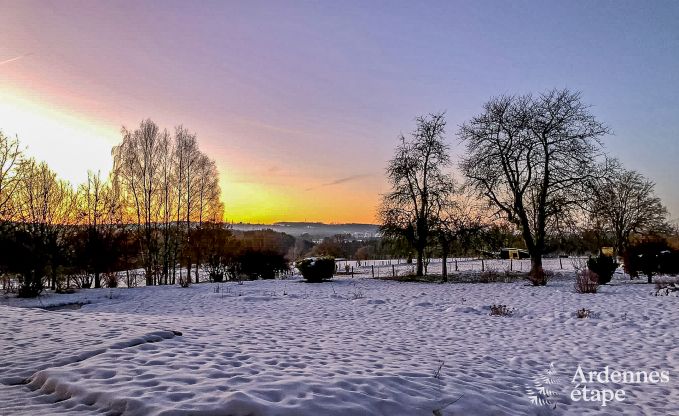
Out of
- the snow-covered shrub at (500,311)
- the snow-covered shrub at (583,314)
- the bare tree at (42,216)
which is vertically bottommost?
the snow-covered shrub at (500,311)

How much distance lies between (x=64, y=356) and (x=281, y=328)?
16.2ft

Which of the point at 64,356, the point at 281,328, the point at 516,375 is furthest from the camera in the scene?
the point at 281,328

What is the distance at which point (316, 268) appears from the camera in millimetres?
27109

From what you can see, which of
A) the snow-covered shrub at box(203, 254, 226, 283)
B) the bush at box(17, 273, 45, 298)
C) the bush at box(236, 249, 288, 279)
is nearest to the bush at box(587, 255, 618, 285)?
the bush at box(236, 249, 288, 279)

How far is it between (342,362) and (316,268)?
68.6ft

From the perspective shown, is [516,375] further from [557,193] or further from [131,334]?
[557,193]

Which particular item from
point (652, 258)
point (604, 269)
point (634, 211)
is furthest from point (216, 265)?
point (634, 211)

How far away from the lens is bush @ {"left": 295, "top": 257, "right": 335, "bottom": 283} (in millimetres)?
27078

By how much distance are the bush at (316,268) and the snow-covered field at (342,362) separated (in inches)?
541

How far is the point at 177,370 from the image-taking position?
5234 millimetres

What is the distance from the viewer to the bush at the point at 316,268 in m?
27.1

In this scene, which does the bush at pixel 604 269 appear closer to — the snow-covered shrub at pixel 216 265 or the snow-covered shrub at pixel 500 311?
the snow-covered shrub at pixel 500 311

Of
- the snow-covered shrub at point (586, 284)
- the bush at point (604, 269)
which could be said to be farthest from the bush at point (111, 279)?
the bush at point (604, 269)

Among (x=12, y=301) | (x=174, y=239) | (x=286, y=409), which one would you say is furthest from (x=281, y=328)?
(x=174, y=239)
